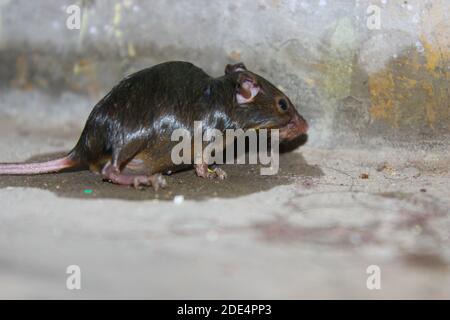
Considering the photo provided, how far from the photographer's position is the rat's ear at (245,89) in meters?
4.66

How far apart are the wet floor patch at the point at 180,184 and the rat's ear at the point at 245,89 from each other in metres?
0.51

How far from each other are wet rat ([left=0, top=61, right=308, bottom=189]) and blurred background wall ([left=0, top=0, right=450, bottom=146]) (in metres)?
0.56

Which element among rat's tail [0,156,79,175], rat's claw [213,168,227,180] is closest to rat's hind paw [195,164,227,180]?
rat's claw [213,168,227,180]

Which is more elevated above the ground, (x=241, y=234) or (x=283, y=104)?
(x=283, y=104)

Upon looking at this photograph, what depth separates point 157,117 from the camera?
173 inches

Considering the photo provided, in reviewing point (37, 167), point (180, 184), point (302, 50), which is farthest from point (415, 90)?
point (37, 167)

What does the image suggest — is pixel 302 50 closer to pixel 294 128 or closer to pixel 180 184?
pixel 294 128

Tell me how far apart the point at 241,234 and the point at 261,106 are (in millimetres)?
1396

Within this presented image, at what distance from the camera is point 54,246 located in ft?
11.3

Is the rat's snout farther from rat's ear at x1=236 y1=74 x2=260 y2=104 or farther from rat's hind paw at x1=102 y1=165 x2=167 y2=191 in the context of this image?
rat's hind paw at x1=102 y1=165 x2=167 y2=191

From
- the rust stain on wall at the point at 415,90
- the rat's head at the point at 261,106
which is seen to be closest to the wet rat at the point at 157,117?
the rat's head at the point at 261,106

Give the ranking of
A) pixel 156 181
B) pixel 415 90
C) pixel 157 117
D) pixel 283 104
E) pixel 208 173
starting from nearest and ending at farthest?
1. pixel 156 181
2. pixel 157 117
3. pixel 208 173
4. pixel 283 104
5. pixel 415 90

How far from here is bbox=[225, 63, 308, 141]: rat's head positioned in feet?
15.4

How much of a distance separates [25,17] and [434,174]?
3.44 metres
